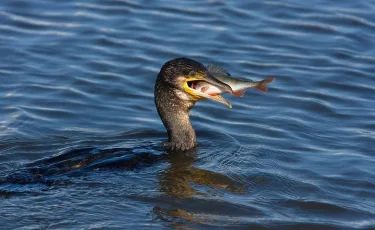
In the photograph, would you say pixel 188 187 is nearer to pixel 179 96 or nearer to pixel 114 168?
pixel 114 168

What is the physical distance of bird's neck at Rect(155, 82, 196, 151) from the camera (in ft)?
33.5

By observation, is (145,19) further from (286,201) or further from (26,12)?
(286,201)

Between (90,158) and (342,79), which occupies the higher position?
(342,79)

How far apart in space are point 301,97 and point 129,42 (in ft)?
9.77

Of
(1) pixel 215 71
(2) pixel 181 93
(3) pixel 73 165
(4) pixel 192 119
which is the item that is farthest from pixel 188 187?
(4) pixel 192 119

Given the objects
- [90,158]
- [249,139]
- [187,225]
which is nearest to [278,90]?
[249,139]

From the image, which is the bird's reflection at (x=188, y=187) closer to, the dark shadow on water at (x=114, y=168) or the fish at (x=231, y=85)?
the dark shadow on water at (x=114, y=168)

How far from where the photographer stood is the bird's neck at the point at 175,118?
1020 centimetres

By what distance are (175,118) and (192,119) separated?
117 cm

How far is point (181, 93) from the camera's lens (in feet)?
33.1

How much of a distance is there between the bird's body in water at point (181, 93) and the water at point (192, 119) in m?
0.25

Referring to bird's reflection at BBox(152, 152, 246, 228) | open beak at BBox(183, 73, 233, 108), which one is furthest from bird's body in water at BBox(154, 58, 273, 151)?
bird's reflection at BBox(152, 152, 246, 228)

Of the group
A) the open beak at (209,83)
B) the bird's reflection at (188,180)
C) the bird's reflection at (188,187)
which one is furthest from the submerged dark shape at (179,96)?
the bird's reflection at (188,180)

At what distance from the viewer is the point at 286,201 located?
8.89 m
